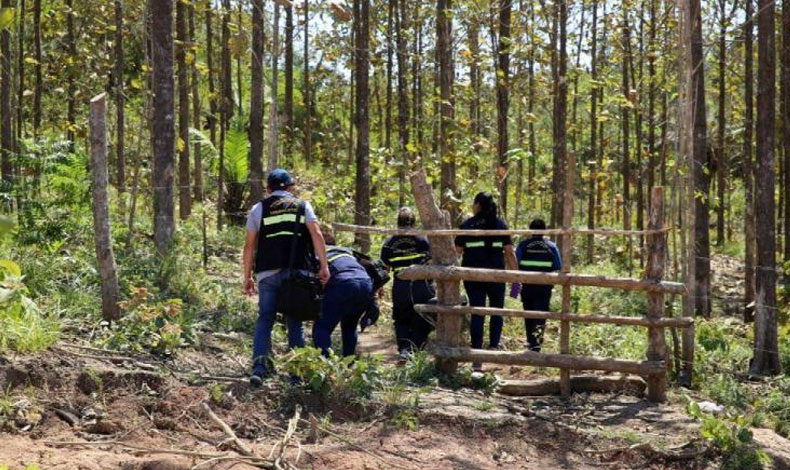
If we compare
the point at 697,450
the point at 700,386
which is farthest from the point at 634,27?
the point at 697,450

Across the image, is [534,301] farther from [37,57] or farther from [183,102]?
[37,57]

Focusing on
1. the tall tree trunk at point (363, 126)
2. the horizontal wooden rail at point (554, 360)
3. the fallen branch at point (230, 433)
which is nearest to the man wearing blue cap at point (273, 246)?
the fallen branch at point (230, 433)

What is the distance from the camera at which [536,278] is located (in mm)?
7953

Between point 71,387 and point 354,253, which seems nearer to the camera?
point 71,387

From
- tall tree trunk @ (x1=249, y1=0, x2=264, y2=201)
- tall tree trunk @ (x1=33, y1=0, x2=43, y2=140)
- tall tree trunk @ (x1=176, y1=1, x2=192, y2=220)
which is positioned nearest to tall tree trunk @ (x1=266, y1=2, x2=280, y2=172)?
tall tree trunk @ (x1=249, y1=0, x2=264, y2=201)

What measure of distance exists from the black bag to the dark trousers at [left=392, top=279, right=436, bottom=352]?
1823 mm

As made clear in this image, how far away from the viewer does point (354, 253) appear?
867 cm

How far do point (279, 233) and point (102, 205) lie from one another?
161 centimetres

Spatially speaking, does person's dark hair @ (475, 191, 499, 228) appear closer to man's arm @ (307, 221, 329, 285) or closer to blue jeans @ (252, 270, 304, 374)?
man's arm @ (307, 221, 329, 285)

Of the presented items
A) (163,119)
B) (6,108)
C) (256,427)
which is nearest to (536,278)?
(256,427)

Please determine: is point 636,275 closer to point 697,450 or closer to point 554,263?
point 554,263

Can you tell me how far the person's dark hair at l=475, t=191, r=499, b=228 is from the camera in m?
9.00

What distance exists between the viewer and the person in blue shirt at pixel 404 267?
9.00 m

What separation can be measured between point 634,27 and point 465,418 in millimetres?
12791
